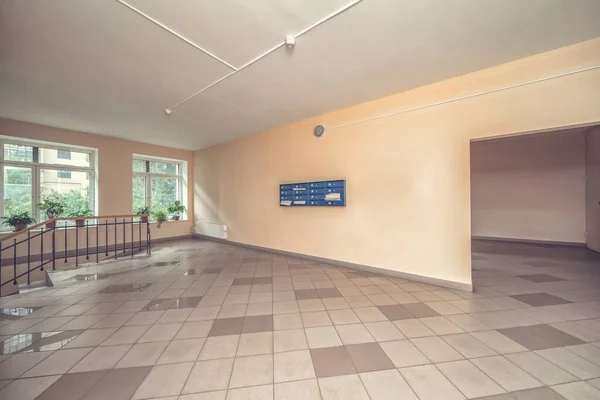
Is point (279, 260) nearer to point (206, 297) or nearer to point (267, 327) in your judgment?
point (206, 297)

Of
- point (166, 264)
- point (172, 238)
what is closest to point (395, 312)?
point (166, 264)

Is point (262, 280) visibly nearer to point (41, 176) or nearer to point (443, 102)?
point (443, 102)

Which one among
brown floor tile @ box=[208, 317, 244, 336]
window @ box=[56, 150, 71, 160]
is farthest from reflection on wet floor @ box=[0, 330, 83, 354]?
window @ box=[56, 150, 71, 160]

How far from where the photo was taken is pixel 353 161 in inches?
157

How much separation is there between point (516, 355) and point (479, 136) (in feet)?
8.28

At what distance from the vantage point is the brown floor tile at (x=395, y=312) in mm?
2316

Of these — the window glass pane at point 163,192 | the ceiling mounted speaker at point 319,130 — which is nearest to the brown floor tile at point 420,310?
the ceiling mounted speaker at point 319,130

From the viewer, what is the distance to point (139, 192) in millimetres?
6602

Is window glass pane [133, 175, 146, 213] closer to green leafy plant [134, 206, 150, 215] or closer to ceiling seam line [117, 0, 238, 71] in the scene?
green leafy plant [134, 206, 150, 215]

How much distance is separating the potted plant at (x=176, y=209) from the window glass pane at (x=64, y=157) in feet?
7.47

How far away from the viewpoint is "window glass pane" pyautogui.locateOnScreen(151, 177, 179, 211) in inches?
274

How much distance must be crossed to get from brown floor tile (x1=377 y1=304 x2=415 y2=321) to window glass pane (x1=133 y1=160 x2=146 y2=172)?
24.9ft

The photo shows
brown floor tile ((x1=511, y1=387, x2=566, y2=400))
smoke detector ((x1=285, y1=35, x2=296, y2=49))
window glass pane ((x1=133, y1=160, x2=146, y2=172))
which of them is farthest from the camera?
window glass pane ((x1=133, y1=160, x2=146, y2=172))

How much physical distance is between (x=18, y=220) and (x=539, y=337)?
8.28 metres
